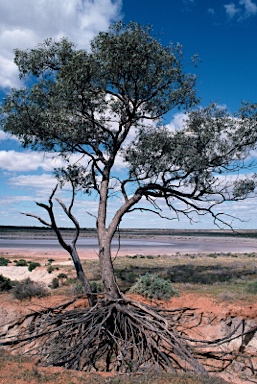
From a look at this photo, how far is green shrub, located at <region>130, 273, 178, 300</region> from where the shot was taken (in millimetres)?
16000

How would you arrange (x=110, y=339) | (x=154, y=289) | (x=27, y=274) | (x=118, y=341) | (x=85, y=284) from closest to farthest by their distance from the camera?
(x=118, y=341) → (x=110, y=339) → (x=85, y=284) → (x=154, y=289) → (x=27, y=274)

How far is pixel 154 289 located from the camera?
16.3 metres

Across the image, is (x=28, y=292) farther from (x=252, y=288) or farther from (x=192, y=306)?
(x=252, y=288)

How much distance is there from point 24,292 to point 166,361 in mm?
7888

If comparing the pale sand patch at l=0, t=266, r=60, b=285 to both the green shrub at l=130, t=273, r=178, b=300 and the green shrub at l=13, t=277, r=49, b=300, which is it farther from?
the green shrub at l=130, t=273, r=178, b=300

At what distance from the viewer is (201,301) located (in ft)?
50.1

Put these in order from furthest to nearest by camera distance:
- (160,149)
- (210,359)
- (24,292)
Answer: (160,149)
(24,292)
(210,359)

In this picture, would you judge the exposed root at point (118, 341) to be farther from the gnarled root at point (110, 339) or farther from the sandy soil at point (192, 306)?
the sandy soil at point (192, 306)

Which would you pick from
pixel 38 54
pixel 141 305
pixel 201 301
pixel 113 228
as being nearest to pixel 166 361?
pixel 141 305

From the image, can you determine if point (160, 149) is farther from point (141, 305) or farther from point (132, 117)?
point (141, 305)

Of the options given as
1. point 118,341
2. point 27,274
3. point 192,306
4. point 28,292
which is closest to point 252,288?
point 192,306

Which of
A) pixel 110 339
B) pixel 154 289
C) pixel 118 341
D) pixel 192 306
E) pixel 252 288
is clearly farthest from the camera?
pixel 252 288

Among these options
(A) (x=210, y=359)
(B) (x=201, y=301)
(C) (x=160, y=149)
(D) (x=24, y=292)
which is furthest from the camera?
(C) (x=160, y=149)

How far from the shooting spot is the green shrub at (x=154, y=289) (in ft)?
52.5
